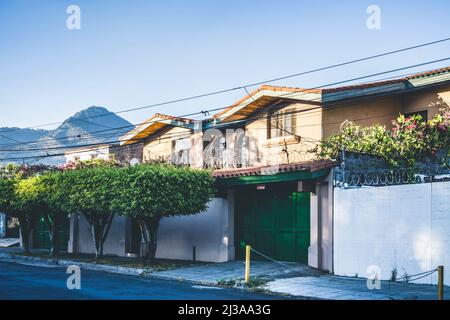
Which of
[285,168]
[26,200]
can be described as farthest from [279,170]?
[26,200]

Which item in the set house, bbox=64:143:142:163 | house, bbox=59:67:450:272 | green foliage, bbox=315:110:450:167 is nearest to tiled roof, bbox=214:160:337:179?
house, bbox=59:67:450:272

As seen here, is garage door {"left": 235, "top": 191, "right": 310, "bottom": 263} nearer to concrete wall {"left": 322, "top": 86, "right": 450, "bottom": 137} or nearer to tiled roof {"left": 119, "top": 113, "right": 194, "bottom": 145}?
concrete wall {"left": 322, "top": 86, "right": 450, "bottom": 137}

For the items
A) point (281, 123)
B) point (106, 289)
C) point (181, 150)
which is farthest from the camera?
point (181, 150)

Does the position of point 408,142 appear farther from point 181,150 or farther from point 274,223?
point 181,150

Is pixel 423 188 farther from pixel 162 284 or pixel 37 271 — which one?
pixel 37 271

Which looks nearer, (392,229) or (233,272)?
(392,229)

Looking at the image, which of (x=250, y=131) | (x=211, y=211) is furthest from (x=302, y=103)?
(x=211, y=211)

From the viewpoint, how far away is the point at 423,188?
17.4 metres

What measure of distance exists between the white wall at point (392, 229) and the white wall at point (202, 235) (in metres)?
5.86

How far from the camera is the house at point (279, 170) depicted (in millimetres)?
21031

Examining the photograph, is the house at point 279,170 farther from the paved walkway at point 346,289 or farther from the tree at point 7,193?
the tree at point 7,193

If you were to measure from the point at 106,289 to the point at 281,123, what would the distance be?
521 inches

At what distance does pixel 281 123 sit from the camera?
1063 inches

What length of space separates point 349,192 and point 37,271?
1106 cm
